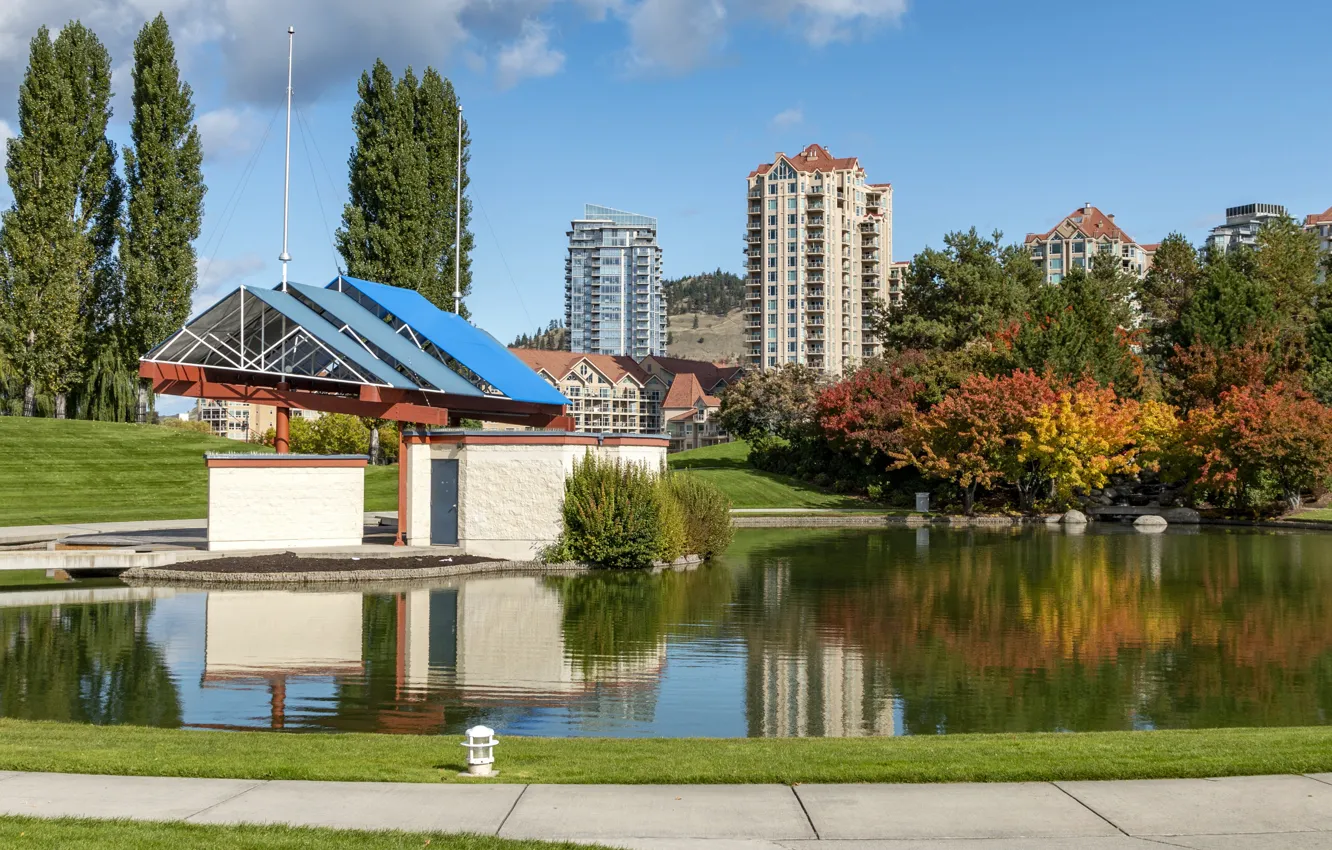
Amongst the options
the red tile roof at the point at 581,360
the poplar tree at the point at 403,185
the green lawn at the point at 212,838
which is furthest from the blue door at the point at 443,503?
the red tile roof at the point at 581,360

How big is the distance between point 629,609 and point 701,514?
9.73 m

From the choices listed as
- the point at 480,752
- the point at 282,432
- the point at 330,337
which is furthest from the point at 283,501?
the point at 480,752

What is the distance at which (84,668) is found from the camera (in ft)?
52.2

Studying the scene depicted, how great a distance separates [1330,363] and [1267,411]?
14341mm

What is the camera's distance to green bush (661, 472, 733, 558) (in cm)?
3156

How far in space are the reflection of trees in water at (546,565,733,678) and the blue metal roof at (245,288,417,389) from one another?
7.09 meters

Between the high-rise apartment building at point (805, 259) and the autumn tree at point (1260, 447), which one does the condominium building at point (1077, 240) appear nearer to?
the high-rise apartment building at point (805, 259)

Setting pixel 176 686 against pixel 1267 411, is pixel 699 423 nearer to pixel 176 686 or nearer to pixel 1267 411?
pixel 1267 411

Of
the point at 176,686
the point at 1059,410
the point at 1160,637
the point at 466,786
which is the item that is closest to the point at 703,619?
the point at 1160,637

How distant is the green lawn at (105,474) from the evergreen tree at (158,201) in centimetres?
527

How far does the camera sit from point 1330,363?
59.4 metres

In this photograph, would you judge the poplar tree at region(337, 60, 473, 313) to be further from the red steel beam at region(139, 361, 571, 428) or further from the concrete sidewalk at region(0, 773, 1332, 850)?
the concrete sidewalk at region(0, 773, 1332, 850)

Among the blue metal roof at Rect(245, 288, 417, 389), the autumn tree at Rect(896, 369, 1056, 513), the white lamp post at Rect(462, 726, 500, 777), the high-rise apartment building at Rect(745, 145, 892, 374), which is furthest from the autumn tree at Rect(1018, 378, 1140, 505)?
the high-rise apartment building at Rect(745, 145, 892, 374)

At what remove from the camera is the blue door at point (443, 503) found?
101ft
